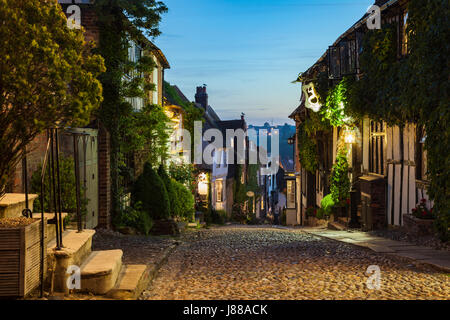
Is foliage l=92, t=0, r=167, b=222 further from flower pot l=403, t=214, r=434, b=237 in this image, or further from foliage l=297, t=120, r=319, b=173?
foliage l=297, t=120, r=319, b=173

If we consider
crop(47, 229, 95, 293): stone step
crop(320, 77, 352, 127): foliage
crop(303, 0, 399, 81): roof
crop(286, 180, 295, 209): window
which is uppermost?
crop(303, 0, 399, 81): roof

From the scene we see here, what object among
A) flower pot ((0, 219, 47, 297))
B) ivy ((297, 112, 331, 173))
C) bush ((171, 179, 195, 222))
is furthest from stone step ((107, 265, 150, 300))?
ivy ((297, 112, 331, 173))

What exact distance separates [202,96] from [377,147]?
28194 millimetres

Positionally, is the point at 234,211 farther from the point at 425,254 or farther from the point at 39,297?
the point at 39,297

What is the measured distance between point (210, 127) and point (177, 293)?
1349 inches

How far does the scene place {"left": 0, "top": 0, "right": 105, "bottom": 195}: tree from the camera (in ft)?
14.0

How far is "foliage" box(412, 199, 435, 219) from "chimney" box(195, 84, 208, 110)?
104 feet

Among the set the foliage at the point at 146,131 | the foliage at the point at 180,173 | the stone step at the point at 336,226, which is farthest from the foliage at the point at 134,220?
the foliage at the point at 180,173

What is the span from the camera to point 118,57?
1327 cm

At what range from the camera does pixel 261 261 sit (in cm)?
855

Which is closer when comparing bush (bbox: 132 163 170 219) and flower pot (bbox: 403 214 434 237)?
flower pot (bbox: 403 214 434 237)

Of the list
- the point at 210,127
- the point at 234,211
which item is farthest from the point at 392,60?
the point at 234,211

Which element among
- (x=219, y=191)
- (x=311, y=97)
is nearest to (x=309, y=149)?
(x=311, y=97)

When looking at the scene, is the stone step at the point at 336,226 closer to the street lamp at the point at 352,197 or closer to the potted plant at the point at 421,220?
the street lamp at the point at 352,197
